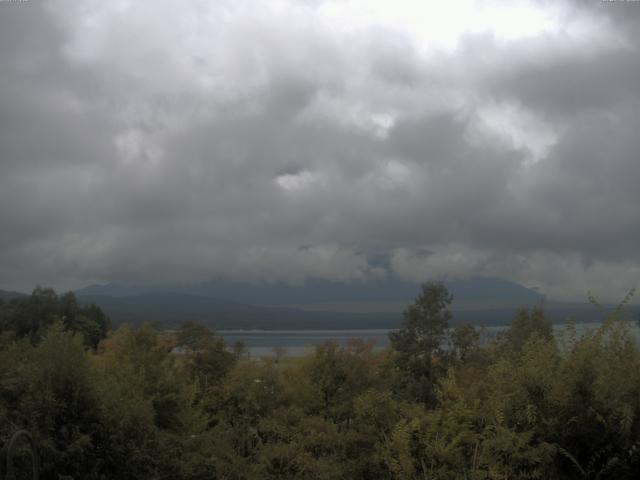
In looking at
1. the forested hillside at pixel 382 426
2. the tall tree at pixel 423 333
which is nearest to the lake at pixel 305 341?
the forested hillside at pixel 382 426

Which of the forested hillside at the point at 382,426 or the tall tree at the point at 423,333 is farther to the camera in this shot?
the tall tree at the point at 423,333

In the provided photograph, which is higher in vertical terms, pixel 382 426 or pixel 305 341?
pixel 305 341

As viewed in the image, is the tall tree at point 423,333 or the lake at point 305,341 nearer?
the lake at point 305,341

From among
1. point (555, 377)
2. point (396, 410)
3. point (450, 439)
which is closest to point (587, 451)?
point (555, 377)

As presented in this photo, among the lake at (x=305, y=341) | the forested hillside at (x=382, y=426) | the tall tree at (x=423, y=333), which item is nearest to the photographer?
the forested hillside at (x=382, y=426)

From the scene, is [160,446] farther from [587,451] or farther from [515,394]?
[587,451]

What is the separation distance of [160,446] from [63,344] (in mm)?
2364

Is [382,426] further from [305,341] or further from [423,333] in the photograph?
[423,333]

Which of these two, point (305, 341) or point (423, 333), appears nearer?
point (305, 341)

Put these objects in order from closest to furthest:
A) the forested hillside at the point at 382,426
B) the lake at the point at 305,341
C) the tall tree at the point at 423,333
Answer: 1. the forested hillside at the point at 382,426
2. the lake at the point at 305,341
3. the tall tree at the point at 423,333

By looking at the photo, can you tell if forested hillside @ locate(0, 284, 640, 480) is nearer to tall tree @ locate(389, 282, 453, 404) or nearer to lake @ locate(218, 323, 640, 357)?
lake @ locate(218, 323, 640, 357)

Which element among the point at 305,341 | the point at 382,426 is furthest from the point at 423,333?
the point at 382,426

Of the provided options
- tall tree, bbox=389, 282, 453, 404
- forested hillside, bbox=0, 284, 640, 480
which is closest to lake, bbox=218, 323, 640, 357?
forested hillside, bbox=0, 284, 640, 480

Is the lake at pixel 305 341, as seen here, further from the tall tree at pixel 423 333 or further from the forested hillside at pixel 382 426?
the tall tree at pixel 423 333
